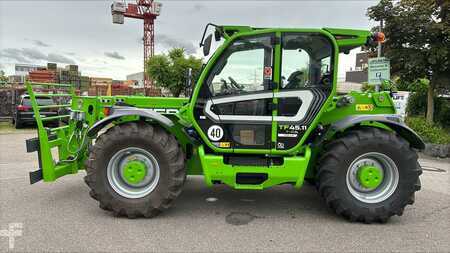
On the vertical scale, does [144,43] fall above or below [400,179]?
above

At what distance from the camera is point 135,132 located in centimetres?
378

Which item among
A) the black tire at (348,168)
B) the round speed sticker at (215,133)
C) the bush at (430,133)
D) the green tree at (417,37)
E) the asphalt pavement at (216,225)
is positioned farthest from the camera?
the bush at (430,133)

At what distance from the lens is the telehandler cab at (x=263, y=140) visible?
3.75 metres

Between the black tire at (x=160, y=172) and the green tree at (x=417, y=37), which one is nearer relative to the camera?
the black tire at (x=160, y=172)

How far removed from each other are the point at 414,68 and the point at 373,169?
670 centimetres

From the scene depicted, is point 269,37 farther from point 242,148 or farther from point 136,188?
point 136,188

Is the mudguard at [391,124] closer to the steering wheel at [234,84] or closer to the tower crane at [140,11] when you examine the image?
the steering wheel at [234,84]

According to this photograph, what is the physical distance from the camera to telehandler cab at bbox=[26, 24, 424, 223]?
12.3ft

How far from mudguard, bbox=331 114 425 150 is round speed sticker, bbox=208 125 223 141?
1473mm

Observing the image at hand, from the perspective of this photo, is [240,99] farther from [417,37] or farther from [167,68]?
[167,68]

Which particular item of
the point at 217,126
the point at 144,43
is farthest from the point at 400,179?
the point at 144,43

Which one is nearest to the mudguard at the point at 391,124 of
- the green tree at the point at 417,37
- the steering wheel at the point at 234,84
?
the steering wheel at the point at 234,84

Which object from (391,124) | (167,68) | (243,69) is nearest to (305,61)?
A: (243,69)

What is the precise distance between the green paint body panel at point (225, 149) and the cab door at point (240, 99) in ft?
0.18
